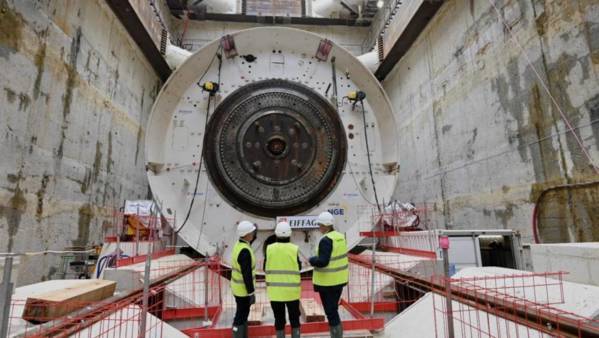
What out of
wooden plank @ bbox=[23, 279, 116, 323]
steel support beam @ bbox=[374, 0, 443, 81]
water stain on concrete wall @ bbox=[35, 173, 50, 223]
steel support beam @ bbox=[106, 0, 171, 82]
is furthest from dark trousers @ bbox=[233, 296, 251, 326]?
steel support beam @ bbox=[374, 0, 443, 81]

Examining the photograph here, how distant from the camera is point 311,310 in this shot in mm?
2617

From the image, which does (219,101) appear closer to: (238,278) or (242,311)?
(238,278)

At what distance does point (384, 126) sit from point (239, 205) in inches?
78.1

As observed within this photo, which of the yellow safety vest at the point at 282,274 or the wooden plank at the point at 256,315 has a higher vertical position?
Answer: the yellow safety vest at the point at 282,274

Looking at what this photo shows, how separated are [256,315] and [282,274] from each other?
55cm

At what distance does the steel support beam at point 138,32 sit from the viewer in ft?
18.1

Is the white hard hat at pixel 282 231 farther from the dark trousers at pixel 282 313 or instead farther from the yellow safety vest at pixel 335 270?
the dark trousers at pixel 282 313

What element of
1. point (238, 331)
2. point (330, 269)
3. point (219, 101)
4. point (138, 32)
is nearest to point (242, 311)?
point (238, 331)

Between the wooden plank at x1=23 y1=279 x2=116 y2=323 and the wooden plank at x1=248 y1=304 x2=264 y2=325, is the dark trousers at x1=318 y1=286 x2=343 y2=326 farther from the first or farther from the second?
the wooden plank at x1=23 y1=279 x2=116 y2=323

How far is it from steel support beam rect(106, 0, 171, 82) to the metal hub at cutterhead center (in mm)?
3216

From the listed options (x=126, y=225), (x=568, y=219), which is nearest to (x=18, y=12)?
(x=126, y=225)

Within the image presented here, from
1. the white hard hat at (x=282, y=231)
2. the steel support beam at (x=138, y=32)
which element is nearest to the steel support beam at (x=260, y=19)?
the steel support beam at (x=138, y=32)

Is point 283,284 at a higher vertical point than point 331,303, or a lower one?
higher

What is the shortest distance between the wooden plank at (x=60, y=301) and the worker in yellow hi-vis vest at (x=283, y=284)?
4.01 feet
